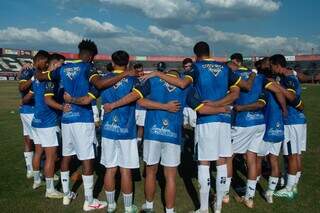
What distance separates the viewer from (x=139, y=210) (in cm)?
689

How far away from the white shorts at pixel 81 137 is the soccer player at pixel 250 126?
108 inches

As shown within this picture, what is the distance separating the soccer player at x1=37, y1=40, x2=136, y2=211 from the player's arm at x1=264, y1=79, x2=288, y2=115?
256 cm

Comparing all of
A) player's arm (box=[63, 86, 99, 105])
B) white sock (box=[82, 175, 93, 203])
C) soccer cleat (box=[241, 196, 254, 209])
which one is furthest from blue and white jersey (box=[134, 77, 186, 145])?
soccer cleat (box=[241, 196, 254, 209])

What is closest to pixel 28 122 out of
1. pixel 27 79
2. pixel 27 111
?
pixel 27 111

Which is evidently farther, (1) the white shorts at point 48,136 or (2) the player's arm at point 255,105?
(1) the white shorts at point 48,136

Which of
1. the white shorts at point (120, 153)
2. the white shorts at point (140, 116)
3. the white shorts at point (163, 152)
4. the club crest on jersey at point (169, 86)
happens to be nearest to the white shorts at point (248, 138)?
the white shorts at point (163, 152)

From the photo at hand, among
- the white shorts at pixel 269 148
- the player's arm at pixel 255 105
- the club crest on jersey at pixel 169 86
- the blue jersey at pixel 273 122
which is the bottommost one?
the white shorts at pixel 269 148

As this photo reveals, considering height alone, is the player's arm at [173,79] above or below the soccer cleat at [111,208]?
above

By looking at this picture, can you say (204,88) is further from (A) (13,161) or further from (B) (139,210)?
(A) (13,161)

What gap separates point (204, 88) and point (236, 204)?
8.23ft

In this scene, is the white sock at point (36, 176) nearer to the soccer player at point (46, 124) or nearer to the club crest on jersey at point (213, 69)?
the soccer player at point (46, 124)

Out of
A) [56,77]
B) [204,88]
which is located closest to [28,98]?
[56,77]

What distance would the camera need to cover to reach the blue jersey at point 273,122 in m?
7.20

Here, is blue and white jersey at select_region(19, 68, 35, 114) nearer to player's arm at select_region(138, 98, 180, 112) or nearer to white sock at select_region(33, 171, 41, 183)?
white sock at select_region(33, 171, 41, 183)
